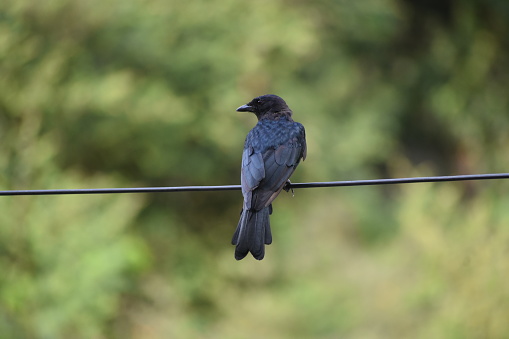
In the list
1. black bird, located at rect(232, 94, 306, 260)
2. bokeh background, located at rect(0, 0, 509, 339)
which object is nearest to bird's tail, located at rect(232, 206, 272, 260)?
black bird, located at rect(232, 94, 306, 260)

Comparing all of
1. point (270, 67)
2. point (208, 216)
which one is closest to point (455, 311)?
point (208, 216)

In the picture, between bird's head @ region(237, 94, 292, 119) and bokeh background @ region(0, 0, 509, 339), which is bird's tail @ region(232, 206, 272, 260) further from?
bokeh background @ region(0, 0, 509, 339)

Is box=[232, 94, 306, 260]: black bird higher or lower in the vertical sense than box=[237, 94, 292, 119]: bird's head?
lower

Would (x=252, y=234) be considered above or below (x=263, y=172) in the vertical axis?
below

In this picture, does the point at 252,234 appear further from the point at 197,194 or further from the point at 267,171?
the point at 197,194

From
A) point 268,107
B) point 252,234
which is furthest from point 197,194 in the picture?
point 252,234

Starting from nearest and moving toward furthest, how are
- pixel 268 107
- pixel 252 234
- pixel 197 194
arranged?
1. pixel 252 234
2. pixel 268 107
3. pixel 197 194

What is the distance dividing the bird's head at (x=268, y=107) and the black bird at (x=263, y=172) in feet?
0.81

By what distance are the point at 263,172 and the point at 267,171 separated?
0.16ft

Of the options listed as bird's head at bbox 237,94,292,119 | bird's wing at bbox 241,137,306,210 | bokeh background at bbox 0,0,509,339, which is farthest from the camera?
bokeh background at bbox 0,0,509,339

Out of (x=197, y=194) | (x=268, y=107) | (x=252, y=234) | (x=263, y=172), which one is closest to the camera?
(x=252, y=234)

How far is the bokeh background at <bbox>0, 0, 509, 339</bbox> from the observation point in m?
10.7

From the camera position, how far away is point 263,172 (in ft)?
17.5

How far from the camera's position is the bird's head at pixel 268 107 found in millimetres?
6648
